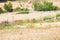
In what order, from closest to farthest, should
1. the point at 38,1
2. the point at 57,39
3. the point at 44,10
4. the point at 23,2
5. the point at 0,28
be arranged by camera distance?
1. the point at 57,39
2. the point at 0,28
3. the point at 44,10
4. the point at 38,1
5. the point at 23,2

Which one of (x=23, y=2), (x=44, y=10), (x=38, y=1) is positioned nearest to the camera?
(x=44, y=10)

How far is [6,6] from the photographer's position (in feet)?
105

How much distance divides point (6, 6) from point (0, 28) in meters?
16.6

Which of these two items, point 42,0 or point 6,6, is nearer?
point 6,6

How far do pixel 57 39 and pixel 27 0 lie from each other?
27.8m

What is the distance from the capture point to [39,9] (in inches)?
1205

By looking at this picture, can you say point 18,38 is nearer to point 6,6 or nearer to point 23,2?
point 6,6

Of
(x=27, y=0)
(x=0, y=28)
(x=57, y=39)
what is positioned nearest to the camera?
(x=57, y=39)

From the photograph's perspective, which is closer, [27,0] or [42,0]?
[42,0]

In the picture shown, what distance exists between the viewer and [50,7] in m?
30.7

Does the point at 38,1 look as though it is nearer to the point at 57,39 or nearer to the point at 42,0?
the point at 42,0

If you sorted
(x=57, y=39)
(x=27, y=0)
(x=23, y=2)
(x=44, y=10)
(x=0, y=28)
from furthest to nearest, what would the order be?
1. (x=27, y=0)
2. (x=23, y=2)
3. (x=44, y=10)
4. (x=0, y=28)
5. (x=57, y=39)

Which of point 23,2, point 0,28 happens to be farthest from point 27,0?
point 0,28

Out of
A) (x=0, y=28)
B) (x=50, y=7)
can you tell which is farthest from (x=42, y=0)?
(x=0, y=28)
